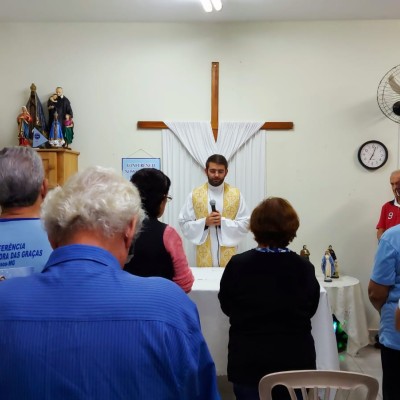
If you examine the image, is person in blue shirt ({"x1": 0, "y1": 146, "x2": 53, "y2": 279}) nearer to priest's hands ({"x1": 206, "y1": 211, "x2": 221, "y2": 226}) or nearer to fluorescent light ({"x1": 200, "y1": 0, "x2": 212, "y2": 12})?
priest's hands ({"x1": 206, "y1": 211, "x2": 221, "y2": 226})

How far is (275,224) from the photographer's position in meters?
1.73

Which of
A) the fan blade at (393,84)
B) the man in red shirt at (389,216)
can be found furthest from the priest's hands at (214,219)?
the fan blade at (393,84)

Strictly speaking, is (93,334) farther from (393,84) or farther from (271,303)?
(393,84)

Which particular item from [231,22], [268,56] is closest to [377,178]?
[268,56]

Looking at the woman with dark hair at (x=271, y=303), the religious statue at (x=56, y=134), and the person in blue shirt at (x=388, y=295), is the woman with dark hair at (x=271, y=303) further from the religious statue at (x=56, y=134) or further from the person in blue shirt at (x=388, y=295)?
the religious statue at (x=56, y=134)

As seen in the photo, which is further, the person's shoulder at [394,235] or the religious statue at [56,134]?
the religious statue at [56,134]

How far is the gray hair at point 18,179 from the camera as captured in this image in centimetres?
127

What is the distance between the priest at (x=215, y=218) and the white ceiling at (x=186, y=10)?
1.45 m

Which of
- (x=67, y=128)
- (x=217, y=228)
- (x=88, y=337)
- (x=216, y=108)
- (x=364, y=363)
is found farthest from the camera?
(x=216, y=108)

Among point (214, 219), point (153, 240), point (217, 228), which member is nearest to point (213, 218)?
point (214, 219)

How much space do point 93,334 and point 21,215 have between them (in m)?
0.69

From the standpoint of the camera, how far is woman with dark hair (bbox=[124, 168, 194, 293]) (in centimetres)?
178

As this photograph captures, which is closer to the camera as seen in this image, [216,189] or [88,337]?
[88,337]

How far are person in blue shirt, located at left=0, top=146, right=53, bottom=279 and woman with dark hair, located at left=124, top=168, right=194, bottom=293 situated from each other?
53 centimetres
